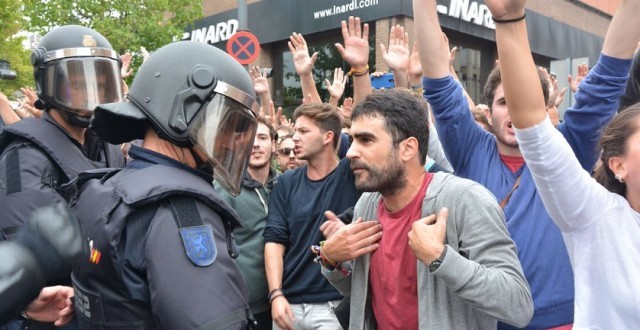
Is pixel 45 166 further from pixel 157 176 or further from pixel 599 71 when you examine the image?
pixel 599 71

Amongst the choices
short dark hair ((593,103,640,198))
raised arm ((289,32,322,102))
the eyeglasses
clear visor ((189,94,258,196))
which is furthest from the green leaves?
short dark hair ((593,103,640,198))

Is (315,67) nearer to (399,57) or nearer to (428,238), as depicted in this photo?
(399,57)

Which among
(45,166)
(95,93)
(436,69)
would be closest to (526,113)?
(436,69)

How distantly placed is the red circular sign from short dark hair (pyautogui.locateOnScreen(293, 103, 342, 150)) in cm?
470

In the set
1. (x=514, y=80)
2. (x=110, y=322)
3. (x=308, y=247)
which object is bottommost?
(x=308, y=247)

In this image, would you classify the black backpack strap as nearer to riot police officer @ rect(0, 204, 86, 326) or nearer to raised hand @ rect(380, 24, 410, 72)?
riot police officer @ rect(0, 204, 86, 326)

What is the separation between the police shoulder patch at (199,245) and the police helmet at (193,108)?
39cm

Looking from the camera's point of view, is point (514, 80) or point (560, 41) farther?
point (560, 41)

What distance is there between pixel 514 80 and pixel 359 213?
111 cm

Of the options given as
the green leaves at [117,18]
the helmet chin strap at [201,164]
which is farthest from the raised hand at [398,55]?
the green leaves at [117,18]

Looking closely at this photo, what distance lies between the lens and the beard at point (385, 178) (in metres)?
2.41

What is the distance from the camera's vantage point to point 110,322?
5.58 ft

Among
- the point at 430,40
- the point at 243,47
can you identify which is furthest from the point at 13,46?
the point at 430,40

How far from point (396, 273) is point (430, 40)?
1.09 m
